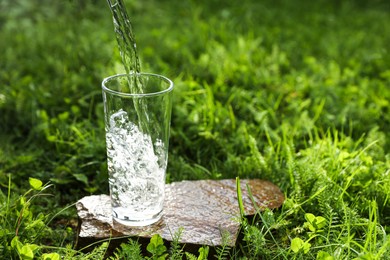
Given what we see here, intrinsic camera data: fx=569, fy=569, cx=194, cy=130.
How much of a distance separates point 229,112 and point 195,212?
1.09 meters

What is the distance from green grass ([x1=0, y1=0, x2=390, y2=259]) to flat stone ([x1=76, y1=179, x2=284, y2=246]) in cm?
9

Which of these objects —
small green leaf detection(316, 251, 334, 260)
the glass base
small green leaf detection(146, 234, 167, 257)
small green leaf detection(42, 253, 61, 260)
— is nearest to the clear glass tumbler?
the glass base

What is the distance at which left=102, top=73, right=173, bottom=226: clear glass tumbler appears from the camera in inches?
82.7

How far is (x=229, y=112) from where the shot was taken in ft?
10.9

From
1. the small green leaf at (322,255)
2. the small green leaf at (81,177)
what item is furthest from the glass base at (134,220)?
the small green leaf at (322,255)

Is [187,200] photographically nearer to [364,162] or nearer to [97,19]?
[364,162]

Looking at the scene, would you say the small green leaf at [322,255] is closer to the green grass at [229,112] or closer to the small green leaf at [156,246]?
the green grass at [229,112]

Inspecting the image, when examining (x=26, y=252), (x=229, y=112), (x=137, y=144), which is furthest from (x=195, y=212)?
(x=229, y=112)

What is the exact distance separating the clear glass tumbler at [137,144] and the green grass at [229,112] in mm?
230

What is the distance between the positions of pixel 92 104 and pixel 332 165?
147 centimetres

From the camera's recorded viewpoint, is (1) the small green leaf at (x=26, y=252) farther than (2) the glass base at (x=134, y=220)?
No

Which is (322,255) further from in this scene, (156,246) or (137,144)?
(137,144)

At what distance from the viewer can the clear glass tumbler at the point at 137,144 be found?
2.10 meters

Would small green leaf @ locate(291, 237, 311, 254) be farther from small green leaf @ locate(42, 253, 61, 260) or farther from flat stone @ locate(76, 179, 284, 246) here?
small green leaf @ locate(42, 253, 61, 260)
